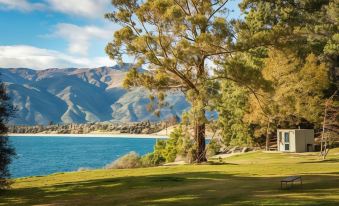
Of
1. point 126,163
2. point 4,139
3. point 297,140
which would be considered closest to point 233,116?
point 297,140

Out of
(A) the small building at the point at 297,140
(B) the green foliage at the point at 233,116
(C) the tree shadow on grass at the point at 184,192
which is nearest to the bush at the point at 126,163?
(B) the green foliage at the point at 233,116

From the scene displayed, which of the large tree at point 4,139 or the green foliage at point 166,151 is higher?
the large tree at point 4,139

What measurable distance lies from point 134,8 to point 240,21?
7.90 m

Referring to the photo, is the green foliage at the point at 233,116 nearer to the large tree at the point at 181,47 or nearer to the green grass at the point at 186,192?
the large tree at the point at 181,47

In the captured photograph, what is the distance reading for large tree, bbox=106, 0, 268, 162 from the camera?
2995 cm

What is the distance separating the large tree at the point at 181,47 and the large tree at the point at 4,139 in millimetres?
12442

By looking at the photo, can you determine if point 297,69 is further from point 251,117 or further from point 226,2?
point 226,2

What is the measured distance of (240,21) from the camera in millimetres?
31328

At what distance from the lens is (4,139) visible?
20.4 m

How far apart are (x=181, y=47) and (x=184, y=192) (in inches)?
593

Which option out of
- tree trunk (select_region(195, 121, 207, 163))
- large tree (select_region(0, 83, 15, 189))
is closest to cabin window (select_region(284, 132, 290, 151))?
tree trunk (select_region(195, 121, 207, 163))

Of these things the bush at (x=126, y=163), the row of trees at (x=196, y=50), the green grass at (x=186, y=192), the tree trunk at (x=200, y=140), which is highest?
the row of trees at (x=196, y=50)

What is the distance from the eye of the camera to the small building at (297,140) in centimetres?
4803

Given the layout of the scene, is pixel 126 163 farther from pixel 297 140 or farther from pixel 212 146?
pixel 297 140
